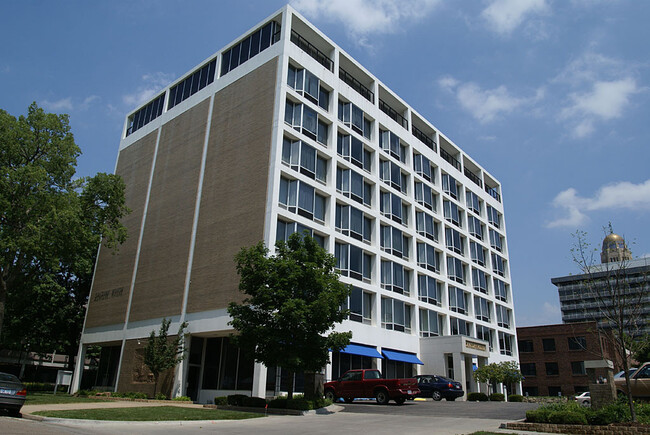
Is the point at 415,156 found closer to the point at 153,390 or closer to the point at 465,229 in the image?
the point at 465,229

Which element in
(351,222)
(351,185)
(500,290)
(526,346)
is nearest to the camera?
(351,222)

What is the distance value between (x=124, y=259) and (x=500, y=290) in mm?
43374

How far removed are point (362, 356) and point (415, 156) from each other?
2183cm

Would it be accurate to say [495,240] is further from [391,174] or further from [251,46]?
[251,46]

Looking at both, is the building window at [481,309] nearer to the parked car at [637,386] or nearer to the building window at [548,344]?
the building window at [548,344]

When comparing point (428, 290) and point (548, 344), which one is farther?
point (548, 344)

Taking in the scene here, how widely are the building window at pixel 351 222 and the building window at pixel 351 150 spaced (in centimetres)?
414

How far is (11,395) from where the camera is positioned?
1733 centimetres

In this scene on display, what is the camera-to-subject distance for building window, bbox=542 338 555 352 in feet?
220

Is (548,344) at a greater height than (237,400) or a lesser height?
greater

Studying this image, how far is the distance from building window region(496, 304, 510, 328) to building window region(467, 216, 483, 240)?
8817 mm

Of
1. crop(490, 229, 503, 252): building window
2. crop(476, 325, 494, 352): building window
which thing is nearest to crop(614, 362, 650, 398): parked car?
crop(476, 325, 494, 352): building window

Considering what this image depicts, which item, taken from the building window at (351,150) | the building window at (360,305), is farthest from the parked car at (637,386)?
the building window at (351,150)

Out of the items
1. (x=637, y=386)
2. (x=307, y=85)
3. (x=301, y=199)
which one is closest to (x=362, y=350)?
(x=301, y=199)
